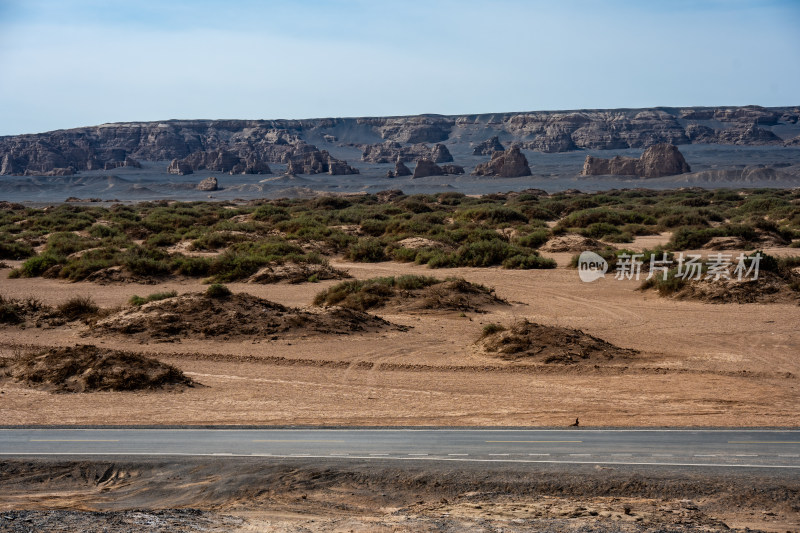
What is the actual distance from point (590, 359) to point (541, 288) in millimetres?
11244

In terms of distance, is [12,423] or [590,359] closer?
[12,423]

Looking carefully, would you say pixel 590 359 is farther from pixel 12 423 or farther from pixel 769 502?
pixel 12 423

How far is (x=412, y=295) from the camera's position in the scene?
88.8 ft

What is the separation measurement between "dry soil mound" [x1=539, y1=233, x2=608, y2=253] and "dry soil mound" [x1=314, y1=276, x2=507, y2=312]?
42.9 ft

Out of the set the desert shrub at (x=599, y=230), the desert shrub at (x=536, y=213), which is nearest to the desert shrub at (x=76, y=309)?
the desert shrub at (x=599, y=230)

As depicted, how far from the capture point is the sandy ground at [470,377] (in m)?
15.2

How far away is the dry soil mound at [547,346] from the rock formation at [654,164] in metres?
117

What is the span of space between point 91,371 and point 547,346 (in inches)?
428

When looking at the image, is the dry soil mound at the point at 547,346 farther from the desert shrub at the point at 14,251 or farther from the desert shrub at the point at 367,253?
the desert shrub at the point at 14,251

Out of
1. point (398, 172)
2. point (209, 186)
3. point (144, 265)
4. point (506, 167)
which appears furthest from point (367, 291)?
point (398, 172)

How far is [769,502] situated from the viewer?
403 inches

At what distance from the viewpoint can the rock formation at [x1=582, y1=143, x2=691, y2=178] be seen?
130875mm

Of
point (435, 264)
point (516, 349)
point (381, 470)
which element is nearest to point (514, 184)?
point (435, 264)

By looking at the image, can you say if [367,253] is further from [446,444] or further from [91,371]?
[446,444]
